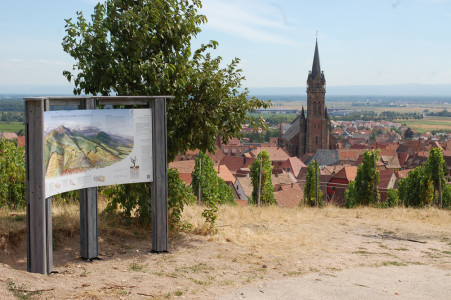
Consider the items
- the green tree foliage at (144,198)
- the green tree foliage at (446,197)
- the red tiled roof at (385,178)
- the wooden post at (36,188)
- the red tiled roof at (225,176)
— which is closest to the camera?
the wooden post at (36,188)

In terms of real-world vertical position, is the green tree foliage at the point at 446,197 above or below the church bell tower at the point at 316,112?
below

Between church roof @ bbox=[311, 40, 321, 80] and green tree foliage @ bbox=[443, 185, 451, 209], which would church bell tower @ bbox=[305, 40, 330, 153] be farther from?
green tree foliage @ bbox=[443, 185, 451, 209]

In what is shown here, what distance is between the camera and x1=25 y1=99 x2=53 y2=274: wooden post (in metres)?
5.86

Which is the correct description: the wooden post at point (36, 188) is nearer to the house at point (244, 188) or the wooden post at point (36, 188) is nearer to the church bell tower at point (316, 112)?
the house at point (244, 188)

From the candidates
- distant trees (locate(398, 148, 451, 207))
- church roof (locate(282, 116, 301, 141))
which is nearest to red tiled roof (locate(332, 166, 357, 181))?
distant trees (locate(398, 148, 451, 207))

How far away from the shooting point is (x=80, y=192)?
7047 millimetres

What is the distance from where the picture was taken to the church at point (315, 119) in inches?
3627

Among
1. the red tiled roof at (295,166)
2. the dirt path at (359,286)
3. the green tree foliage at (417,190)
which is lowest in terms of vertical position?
the red tiled roof at (295,166)

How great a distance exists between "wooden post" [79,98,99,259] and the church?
8757 cm

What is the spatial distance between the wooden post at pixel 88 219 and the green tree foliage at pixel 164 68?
1464 millimetres

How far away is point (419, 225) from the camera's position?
40.6 feet

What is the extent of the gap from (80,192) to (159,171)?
4.07 feet

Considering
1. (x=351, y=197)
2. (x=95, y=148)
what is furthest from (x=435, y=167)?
(x=95, y=148)

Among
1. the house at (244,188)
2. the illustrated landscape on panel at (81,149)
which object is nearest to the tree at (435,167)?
the illustrated landscape on panel at (81,149)
